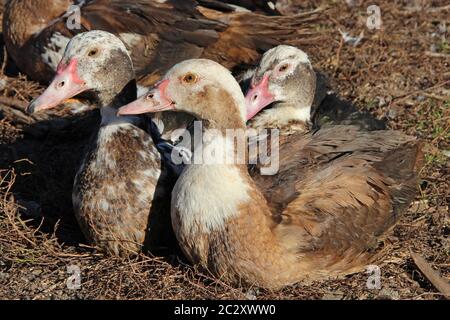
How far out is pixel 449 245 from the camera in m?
5.87

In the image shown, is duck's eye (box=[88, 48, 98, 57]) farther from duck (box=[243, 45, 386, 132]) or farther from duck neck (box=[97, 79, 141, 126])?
duck (box=[243, 45, 386, 132])

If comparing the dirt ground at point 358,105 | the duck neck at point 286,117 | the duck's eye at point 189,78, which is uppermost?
the duck's eye at point 189,78

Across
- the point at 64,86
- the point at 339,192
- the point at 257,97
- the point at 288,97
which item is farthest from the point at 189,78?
the point at 288,97

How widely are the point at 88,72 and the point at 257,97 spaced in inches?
48.5

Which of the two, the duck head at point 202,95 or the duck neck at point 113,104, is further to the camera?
the duck neck at point 113,104

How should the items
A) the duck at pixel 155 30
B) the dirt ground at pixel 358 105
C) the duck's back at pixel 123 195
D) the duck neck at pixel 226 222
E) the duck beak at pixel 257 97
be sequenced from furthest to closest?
1. the duck at pixel 155 30
2. the duck beak at pixel 257 97
3. the duck's back at pixel 123 195
4. the dirt ground at pixel 358 105
5. the duck neck at pixel 226 222

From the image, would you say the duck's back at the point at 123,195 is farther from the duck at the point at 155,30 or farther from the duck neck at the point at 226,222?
the duck at the point at 155,30

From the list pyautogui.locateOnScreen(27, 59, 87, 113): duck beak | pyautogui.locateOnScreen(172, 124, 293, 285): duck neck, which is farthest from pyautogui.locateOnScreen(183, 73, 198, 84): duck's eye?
pyautogui.locateOnScreen(27, 59, 87, 113): duck beak

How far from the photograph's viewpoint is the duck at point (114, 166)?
5418 millimetres

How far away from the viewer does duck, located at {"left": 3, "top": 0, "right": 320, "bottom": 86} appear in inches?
276

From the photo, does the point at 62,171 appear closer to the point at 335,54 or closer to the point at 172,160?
the point at 172,160

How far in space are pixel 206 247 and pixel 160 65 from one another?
88.4 inches

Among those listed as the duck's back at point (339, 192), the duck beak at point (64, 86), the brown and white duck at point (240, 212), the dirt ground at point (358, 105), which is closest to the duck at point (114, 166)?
the duck beak at point (64, 86)

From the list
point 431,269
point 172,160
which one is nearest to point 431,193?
point 431,269
